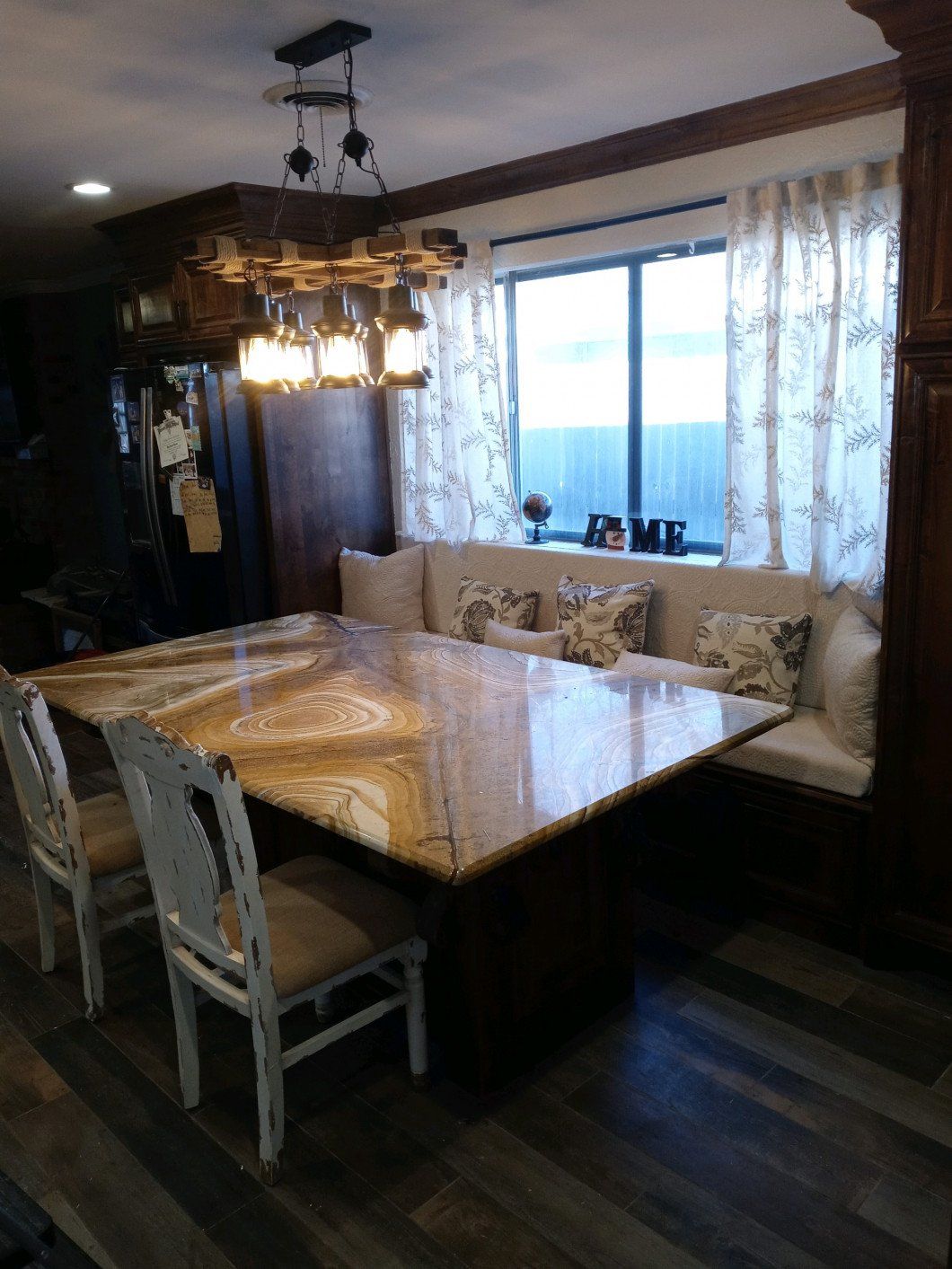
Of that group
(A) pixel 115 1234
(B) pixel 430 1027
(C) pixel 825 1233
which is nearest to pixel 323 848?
(B) pixel 430 1027

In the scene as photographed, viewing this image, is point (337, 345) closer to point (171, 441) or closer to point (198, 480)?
point (198, 480)

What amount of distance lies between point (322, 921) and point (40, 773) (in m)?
0.90

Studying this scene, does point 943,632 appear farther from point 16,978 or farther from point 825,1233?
point 16,978

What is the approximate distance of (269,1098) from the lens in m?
2.02

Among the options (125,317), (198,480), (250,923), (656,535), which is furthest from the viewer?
(125,317)

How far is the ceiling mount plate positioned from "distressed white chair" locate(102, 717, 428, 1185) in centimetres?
165

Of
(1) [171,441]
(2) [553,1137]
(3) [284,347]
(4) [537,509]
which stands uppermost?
→ (3) [284,347]

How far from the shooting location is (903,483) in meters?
2.43

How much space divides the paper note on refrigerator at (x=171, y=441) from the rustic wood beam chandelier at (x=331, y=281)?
6.36 ft

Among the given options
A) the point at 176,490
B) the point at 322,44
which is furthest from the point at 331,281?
the point at 176,490

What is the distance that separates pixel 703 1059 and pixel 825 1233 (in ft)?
1.75

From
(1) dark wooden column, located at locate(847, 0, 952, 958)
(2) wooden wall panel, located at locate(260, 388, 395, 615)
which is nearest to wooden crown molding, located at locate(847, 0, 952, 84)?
(1) dark wooden column, located at locate(847, 0, 952, 958)

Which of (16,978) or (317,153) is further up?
(317,153)

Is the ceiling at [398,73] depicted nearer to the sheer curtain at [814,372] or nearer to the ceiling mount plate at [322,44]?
the ceiling mount plate at [322,44]
